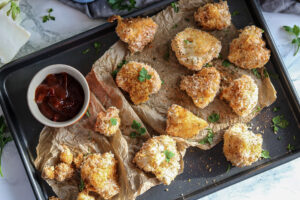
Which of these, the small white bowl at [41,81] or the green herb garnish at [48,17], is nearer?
the small white bowl at [41,81]

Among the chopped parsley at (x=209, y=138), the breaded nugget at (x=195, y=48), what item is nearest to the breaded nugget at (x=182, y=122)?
the chopped parsley at (x=209, y=138)

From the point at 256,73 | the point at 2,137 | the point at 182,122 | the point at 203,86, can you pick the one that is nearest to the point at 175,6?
the point at 203,86

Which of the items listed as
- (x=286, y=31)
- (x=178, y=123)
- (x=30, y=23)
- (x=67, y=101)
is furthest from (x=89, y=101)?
(x=286, y=31)

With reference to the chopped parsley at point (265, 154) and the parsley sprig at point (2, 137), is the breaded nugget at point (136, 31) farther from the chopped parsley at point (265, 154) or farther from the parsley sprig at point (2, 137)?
the chopped parsley at point (265, 154)

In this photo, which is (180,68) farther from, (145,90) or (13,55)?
(13,55)

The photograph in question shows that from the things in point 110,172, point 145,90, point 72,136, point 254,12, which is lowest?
point 110,172

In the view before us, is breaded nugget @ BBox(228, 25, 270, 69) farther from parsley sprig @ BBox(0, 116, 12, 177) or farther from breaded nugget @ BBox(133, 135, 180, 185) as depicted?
parsley sprig @ BBox(0, 116, 12, 177)
